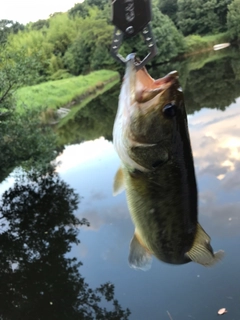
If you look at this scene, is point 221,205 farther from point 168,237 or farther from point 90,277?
point 168,237

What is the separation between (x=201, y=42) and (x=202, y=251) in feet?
127

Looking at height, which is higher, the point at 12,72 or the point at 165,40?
the point at 12,72

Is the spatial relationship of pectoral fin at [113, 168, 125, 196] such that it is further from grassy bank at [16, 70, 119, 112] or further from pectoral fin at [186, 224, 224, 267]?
grassy bank at [16, 70, 119, 112]

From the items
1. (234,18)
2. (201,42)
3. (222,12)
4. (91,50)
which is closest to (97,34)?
(91,50)

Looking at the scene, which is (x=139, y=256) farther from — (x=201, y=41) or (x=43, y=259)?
(x=201, y=41)

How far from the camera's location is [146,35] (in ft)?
4.40

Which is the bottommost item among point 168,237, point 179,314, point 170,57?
point 170,57

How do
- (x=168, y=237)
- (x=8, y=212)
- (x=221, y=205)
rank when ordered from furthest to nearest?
(x=8, y=212) < (x=221, y=205) < (x=168, y=237)

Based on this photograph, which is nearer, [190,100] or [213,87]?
[190,100]

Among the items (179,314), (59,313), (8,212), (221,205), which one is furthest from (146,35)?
(8,212)

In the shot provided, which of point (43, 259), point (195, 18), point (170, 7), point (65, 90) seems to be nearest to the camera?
point (43, 259)

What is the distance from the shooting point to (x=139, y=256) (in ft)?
5.07

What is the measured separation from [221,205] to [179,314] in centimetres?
298

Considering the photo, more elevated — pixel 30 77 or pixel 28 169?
pixel 30 77
